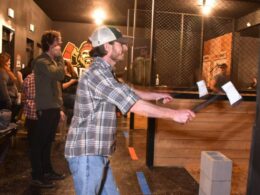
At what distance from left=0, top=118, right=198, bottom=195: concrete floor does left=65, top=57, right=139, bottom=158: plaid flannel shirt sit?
1921 mm

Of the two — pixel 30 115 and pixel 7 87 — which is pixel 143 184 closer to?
pixel 30 115

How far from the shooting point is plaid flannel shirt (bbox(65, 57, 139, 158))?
1948 millimetres

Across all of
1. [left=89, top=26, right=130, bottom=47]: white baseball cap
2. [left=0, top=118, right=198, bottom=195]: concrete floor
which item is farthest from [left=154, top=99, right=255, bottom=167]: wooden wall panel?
[left=89, top=26, right=130, bottom=47]: white baseball cap

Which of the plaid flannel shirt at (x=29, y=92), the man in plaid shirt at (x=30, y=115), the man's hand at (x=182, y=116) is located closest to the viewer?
the man's hand at (x=182, y=116)

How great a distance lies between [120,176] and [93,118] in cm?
255

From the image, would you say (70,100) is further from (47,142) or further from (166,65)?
(166,65)

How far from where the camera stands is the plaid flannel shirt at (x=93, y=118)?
76.7 inches

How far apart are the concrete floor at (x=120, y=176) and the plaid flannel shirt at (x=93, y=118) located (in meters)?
1.92

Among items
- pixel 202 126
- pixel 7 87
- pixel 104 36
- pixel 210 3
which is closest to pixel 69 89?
pixel 7 87

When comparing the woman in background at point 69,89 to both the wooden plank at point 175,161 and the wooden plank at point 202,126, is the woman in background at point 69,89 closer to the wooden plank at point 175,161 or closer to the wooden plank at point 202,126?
the wooden plank at point 202,126

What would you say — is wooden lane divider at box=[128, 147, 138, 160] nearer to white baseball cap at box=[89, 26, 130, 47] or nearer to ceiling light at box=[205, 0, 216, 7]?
white baseball cap at box=[89, 26, 130, 47]

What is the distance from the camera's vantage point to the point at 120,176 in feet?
14.3

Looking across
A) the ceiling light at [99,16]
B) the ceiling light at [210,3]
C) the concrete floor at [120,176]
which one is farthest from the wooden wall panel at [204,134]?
the ceiling light at [99,16]

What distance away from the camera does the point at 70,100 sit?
6.50 m
